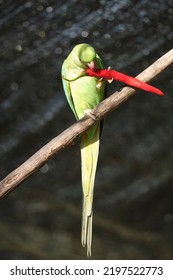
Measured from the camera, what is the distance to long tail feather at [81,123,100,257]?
1089 mm

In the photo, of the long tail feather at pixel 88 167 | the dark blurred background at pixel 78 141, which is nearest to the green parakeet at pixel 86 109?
the long tail feather at pixel 88 167

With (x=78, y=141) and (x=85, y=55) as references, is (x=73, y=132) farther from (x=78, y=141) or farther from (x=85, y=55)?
(x=78, y=141)

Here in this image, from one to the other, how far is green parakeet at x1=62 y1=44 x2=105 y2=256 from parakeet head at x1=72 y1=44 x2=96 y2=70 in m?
0.04

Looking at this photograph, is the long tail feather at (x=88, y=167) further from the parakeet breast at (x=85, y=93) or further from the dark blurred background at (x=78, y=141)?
the dark blurred background at (x=78, y=141)

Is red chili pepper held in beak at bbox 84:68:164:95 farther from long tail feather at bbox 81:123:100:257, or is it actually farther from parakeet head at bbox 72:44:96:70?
long tail feather at bbox 81:123:100:257

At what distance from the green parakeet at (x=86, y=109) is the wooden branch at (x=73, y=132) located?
7 centimetres

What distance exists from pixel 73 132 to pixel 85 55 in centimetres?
14

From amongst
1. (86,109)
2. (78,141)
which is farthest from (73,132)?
(78,141)

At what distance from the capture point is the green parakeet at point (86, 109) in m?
1.07

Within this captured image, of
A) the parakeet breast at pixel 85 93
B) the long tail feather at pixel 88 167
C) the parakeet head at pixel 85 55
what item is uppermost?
the parakeet head at pixel 85 55

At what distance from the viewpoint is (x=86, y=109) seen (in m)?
1.10


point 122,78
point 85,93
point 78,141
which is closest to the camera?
point 122,78

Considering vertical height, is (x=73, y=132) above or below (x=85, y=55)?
below

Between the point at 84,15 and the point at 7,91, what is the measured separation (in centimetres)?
68
